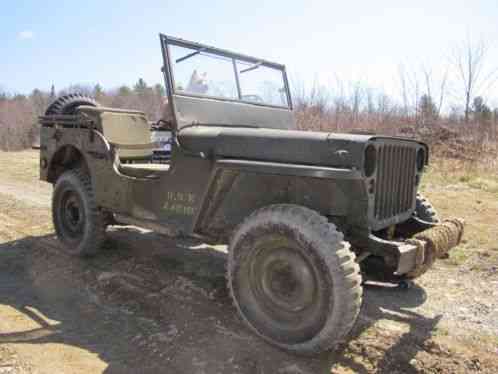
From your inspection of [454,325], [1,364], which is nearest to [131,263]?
[1,364]

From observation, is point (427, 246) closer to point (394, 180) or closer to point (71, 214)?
point (394, 180)

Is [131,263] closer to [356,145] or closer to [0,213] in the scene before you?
[356,145]

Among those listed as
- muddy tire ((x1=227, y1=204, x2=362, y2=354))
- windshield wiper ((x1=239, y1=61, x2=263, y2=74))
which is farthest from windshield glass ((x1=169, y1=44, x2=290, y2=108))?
muddy tire ((x1=227, y1=204, x2=362, y2=354))

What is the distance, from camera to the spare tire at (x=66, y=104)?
15.8ft

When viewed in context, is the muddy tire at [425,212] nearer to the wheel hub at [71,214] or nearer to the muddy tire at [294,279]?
the muddy tire at [294,279]

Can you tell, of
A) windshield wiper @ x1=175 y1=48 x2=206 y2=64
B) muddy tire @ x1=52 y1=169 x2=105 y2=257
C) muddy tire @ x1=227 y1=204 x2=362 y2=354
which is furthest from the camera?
muddy tire @ x1=52 y1=169 x2=105 y2=257

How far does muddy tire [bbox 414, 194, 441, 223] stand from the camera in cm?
359

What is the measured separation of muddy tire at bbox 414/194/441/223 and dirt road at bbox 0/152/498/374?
65cm

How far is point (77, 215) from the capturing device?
4750mm

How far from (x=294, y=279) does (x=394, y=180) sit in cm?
102

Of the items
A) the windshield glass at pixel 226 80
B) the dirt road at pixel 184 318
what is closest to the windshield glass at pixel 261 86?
the windshield glass at pixel 226 80

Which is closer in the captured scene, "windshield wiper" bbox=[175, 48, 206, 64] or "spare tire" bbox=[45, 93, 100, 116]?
Result: "windshield wiper" bbox=[175, 48, 206, 64]

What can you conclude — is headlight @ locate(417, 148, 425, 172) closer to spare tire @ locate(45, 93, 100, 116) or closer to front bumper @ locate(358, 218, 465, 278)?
front bumper @ locate(358, 218, 465, 278)

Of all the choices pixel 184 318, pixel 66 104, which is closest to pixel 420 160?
pixel 184 318
